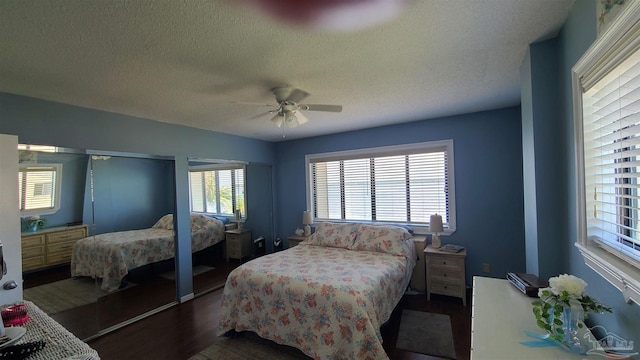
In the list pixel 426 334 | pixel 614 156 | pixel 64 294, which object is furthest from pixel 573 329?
pixel 64 294

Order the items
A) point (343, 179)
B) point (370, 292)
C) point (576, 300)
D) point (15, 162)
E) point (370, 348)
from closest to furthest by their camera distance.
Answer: point (576, 300)
point (15, 162)
point (370, 348)
point (370, 292)
point (343, 179)

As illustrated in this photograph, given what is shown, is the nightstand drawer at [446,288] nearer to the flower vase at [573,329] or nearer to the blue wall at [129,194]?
the flower vase at [573,329]

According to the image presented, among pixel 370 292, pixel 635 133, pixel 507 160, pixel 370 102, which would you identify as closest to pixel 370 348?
pixel 370 292

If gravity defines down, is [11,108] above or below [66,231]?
above

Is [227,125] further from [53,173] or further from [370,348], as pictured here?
[370,348]

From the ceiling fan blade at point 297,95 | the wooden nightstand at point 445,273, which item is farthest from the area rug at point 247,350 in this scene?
the ceiling fan blade at point 297,95

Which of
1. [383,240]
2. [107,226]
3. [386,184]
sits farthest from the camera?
[386,184]

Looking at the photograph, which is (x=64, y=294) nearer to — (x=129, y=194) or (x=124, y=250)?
(x=124, y=250)

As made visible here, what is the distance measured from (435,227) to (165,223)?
11.5 ft

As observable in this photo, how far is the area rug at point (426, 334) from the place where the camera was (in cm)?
236

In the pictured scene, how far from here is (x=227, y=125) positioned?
3.75 meters

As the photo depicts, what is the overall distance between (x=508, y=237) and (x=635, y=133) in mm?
2839

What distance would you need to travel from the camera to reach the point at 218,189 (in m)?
4.25

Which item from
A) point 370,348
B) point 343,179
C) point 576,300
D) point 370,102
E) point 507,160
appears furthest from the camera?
point 343,179
